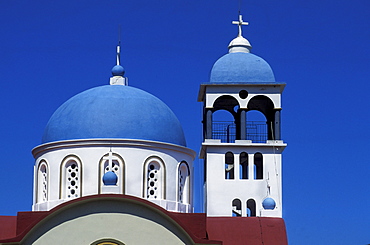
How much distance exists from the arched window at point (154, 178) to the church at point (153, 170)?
3 cm

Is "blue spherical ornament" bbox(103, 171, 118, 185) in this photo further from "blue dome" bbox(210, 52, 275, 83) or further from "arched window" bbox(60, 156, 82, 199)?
"blue dome" bbox(210, 52, 275, 83)

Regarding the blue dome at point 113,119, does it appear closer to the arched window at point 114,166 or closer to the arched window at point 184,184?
the arched window at point 114,166

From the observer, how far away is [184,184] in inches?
1142

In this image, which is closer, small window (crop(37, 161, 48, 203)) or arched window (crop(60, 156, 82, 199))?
arched window (crop(60, 156, 82, 199))

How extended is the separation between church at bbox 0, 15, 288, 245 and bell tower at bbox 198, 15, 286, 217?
0.04m

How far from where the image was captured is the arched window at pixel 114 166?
27.5m

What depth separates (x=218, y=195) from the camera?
31.0m

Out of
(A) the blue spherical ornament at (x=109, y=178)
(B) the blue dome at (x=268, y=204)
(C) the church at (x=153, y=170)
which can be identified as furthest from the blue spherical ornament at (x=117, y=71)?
(B) the blue dome at (x=268, y=204)

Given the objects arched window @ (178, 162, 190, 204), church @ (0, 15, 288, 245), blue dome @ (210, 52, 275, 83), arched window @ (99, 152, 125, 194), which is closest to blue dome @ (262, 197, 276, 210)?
church @ (0, 15, 288, 245)

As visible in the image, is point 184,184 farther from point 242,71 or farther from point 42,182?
point 242,71

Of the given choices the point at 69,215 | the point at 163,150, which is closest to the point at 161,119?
the point at 163,150

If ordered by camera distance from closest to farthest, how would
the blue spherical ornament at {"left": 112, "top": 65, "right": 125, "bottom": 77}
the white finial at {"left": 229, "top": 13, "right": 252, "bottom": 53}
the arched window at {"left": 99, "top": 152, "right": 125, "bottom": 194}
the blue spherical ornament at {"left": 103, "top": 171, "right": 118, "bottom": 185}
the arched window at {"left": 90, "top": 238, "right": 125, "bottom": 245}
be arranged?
the arched window at {"left": 90, "top": 238, "right": 125, "bottom": 245} → the blue spherical ornament at {"left": 103, "top": 171, "right": 118, "bottom": 185} → the arched window at {"left": 99, "top": 152, "right": 125, "bottom": 194} → the blue spherical ornament at {"left": 112, "top": 65, "right": 125, "bottom": 77} → the white finial at {"left": 229, "top": 13, "right": 252, "bottom": 53}

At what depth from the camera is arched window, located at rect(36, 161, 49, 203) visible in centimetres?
2866

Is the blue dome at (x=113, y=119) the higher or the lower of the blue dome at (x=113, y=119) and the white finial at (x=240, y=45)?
the lower
